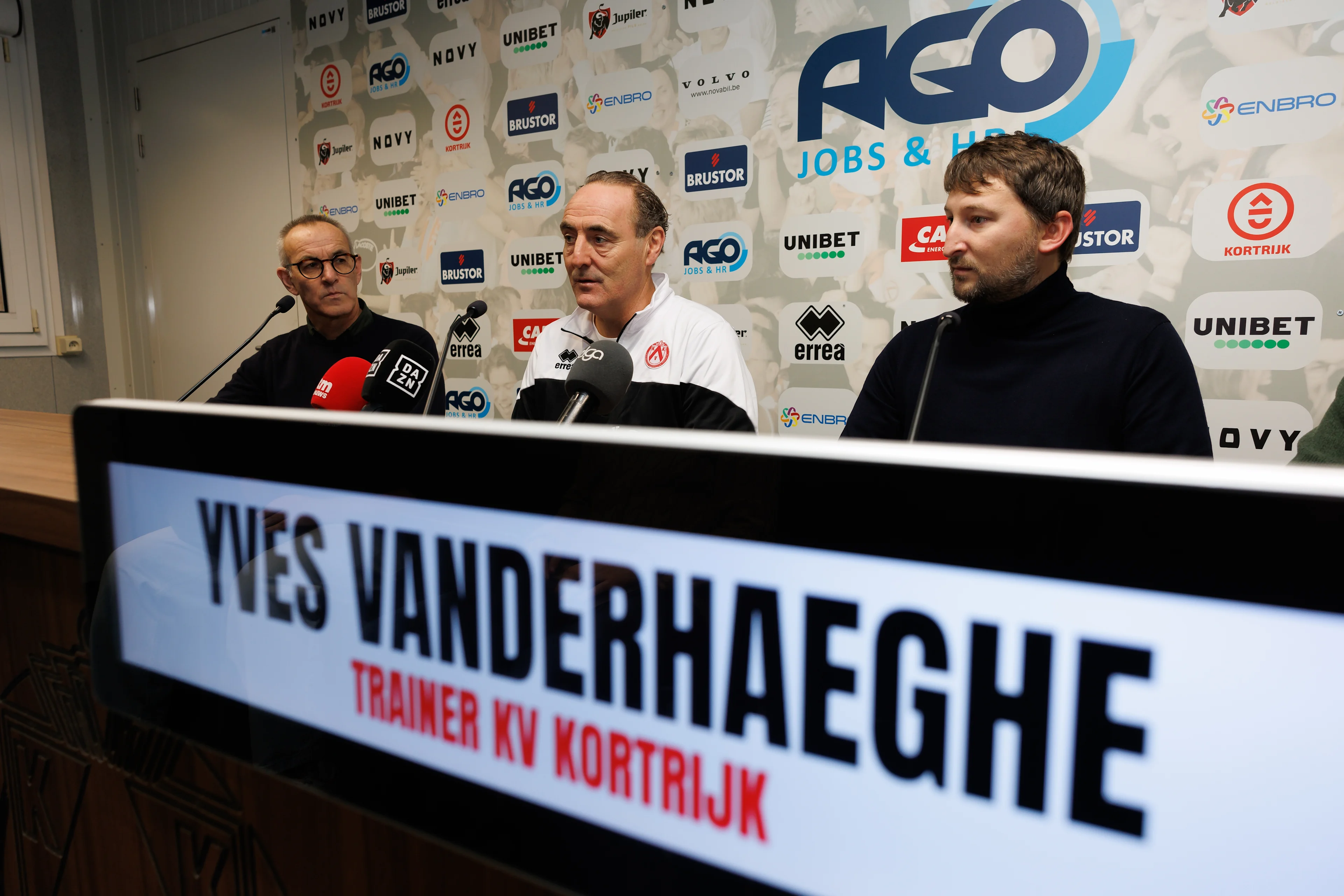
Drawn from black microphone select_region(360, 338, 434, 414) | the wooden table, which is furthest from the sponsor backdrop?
the wooden table

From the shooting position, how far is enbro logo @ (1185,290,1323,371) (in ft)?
6.10

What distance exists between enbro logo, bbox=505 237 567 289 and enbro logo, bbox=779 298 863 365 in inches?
35.8

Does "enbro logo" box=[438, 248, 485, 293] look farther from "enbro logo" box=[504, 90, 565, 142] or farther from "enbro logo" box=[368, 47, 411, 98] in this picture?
"enbro logo" box=[368, 47, 411, 98]

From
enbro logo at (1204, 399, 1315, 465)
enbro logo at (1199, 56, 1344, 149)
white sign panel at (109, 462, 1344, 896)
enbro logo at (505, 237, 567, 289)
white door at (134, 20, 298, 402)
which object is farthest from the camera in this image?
white door at (134, 20, 298, 402)

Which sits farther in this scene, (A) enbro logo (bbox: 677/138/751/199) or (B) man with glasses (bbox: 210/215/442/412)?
(A) enbro logo (bbox: 677/138/751/199)

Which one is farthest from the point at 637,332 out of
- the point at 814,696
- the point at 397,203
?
the point at 397,203

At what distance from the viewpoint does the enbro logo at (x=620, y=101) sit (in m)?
2.69

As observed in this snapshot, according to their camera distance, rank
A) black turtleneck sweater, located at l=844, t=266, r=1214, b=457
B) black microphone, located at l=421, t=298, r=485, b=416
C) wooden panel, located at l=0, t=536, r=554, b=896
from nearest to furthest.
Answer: wooden panel, located at l=0, t=536, r=554, b=896 < black microphone, located at l=421, t=298, r=485, b=416 < black turtleneck sweater, located at l=844, t=266, r=1214, b=457

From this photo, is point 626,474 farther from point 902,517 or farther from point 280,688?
point 280,688

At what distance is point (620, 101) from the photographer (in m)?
2.75

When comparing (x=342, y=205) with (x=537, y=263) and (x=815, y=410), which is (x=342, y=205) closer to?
(x=537, y=263)

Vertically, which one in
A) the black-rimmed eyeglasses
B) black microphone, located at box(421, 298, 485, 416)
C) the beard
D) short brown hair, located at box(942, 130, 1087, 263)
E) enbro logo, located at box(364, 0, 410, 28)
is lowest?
black microphone, located at box(421, 298, 485, 416)

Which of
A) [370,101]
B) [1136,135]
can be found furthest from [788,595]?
[370,101]

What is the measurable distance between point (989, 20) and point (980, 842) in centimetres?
231
